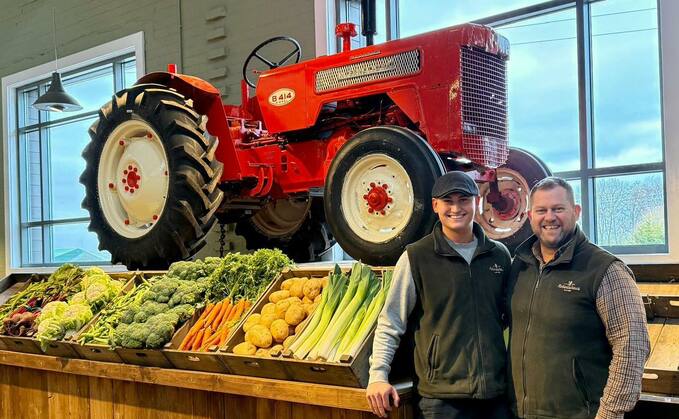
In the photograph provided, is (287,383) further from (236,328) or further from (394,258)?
(394,258)

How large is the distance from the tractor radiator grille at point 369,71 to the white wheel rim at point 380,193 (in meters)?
0.69

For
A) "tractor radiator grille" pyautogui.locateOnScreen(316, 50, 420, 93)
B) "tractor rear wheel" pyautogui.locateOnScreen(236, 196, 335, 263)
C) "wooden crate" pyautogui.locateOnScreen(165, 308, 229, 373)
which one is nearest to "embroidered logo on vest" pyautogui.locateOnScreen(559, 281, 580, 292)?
"wooden crate" pyautogui.locateOnScreen(165, 308, 229, 373)

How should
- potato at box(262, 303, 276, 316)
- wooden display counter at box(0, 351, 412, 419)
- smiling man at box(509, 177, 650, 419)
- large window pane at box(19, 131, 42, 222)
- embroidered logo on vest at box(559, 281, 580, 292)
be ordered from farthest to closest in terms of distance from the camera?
1. large window pane at box(19, 131, 42, 222)
2. potato at box(262, 303, 276, 316)
3. wooden display counter at box(0, 351, 412, 419)
4. embroidered logo on vest at box(559, 281, 580, 292)
5. smiling man at box(509, 177, 650, 419)

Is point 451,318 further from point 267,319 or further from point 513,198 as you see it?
point 513,198

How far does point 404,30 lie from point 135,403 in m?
4.30

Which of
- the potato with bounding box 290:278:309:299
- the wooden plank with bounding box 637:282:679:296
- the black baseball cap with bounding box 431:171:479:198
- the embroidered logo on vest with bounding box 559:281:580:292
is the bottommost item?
the wooden plank with bounding box 637:282:679:296

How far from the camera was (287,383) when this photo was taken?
9.04 ft

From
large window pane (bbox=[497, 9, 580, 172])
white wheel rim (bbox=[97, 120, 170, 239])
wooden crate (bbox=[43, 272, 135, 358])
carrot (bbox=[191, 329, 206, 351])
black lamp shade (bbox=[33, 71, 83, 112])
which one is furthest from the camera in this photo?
black lamp shade (bbox=[33, 71, 83, 112])

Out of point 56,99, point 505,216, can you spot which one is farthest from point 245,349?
point 56,99

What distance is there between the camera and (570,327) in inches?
81.7

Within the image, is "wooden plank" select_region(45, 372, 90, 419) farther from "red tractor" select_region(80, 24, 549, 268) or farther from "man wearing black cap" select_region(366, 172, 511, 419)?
"man wearing black cap" select_region(366, 172, 511, 419)

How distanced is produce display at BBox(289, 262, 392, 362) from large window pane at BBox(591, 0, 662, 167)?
3162 millimetres

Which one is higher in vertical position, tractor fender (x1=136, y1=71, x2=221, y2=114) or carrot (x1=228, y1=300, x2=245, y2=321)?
tractor fender (x1=136, y1=71, x2=221, y2=114)

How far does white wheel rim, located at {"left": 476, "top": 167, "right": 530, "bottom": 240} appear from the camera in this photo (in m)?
4.40
